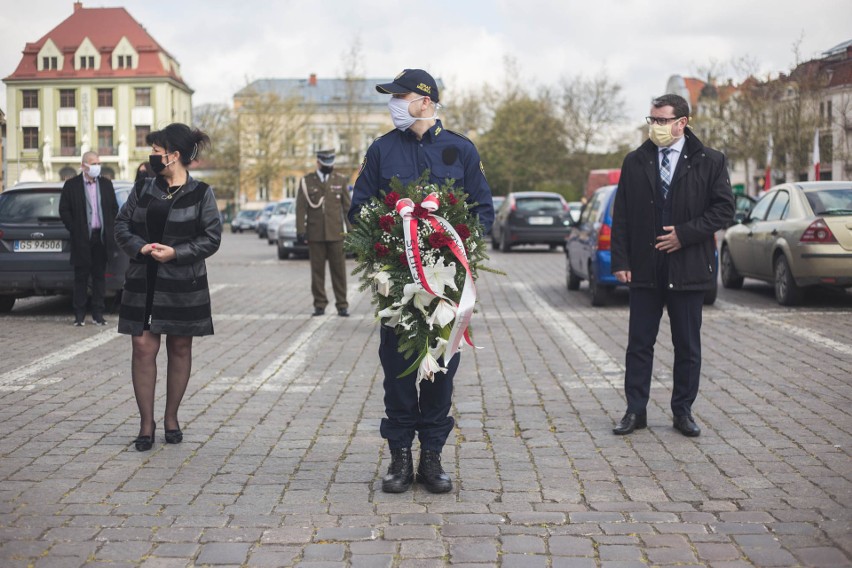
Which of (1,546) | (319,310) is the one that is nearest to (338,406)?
(1,546)

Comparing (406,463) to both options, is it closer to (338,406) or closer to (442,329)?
(442,329)

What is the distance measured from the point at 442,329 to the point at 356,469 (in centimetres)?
103

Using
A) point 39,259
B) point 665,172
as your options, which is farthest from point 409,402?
point 39,259

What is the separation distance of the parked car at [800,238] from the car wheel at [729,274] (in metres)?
0.91

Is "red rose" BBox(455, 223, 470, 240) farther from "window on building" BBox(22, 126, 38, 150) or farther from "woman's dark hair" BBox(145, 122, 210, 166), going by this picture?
"window on building" BBox(22, 126, 38, 150)

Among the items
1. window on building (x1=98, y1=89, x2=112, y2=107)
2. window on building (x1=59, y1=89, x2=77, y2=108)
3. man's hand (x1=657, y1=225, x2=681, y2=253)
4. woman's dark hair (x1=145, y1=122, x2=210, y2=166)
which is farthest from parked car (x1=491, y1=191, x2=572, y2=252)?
window on building (x1=59, y1=89, x2=77, y2=108)

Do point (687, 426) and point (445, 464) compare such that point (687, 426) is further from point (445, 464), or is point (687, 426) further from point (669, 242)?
point (445, 464)

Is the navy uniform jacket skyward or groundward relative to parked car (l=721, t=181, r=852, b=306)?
skyward

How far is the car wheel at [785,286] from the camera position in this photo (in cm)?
1439

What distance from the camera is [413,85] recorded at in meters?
5.66

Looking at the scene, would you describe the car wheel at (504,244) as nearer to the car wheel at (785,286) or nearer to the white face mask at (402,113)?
the car wheel at (785,286)

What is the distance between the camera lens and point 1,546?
4.64 meters

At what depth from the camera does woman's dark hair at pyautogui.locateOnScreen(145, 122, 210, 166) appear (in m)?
6.76

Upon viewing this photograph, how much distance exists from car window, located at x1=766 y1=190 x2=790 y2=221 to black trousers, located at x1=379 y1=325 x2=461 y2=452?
34.9ft
